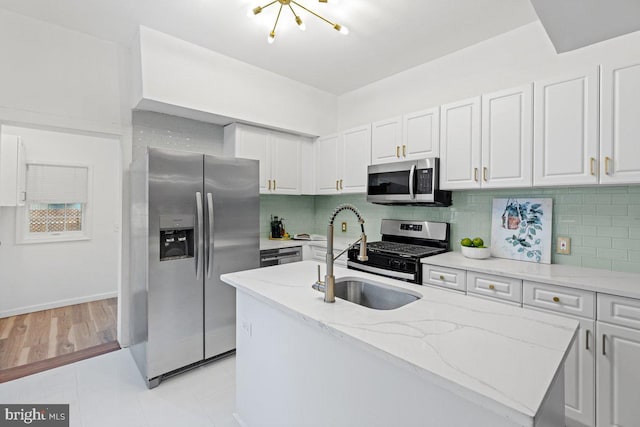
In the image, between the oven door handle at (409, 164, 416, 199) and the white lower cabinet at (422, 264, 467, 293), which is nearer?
the white lower cabinet at (422, 264, 467, 293)

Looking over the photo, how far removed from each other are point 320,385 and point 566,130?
2208 millimetres

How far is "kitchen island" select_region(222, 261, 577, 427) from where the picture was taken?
831mm

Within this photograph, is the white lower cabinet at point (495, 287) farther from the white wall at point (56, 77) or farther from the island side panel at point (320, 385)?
the white wall at point (56, 77)

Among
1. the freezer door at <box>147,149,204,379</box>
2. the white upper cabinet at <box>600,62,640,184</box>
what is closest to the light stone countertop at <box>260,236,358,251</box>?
the freezer door at <box>147,149,204,379</box>

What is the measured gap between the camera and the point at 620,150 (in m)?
1.91

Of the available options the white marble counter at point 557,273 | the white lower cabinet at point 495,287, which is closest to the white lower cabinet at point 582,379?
the white marble counter at point 557,273

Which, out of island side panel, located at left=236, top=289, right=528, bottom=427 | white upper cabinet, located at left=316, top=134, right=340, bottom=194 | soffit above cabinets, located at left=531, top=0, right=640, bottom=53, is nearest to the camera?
island side panel, located at left=236, top=289, right=528, bottom=427

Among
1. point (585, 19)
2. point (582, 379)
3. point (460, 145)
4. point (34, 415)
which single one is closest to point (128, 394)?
point (34, 415)

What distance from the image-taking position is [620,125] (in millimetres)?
1899

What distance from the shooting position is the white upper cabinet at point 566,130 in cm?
200

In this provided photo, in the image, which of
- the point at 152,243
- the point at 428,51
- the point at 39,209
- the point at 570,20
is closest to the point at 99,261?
the point at 39,209

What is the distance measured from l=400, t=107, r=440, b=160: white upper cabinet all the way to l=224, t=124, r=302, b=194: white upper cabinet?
1333 millimetres

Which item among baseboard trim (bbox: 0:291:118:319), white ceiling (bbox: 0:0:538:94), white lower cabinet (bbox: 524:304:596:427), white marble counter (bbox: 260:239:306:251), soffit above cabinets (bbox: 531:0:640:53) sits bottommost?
baseboard trim (bbox: 0:291:118:319)

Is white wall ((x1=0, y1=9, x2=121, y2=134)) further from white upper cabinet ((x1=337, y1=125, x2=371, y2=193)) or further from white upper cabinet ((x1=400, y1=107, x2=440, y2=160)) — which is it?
white upper cabinet ((x1=400, y1=107, x2=440, y2=160))
